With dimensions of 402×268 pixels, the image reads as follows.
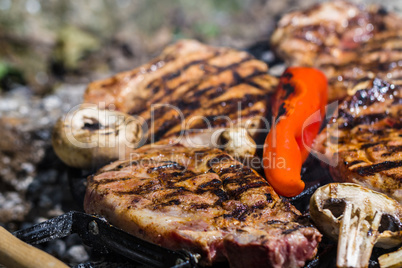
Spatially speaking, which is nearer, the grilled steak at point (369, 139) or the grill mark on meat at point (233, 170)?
the grilled steak at point (369, 139)

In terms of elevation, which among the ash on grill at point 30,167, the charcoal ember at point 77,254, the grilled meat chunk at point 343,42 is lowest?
the charcoal ember at point 77,254

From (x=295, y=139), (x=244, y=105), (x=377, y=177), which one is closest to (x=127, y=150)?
(x=244, y=105)

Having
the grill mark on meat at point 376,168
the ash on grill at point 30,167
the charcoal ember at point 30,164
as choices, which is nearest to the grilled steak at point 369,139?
the grill mark on meat at point 376,168

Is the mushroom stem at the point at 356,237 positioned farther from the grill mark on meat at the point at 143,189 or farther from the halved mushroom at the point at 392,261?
the grill mark on meat at the point at 143,189

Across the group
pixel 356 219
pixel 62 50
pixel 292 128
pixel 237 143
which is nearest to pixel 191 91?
pixel 237 143

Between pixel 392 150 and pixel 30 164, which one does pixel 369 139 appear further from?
pixel 30 164

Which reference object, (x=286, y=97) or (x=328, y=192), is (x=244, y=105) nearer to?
(x=286, y=97)
